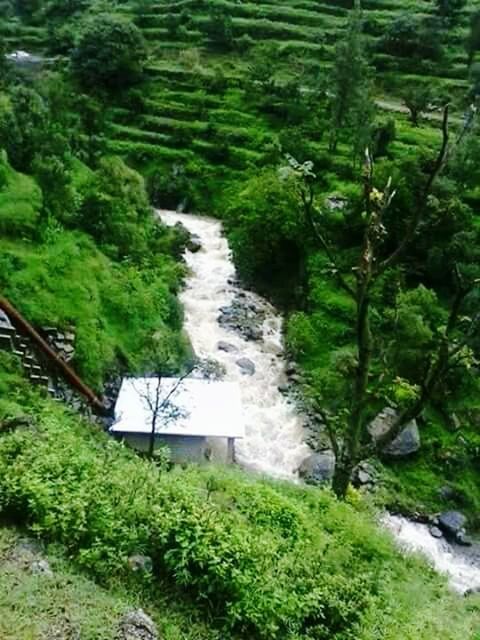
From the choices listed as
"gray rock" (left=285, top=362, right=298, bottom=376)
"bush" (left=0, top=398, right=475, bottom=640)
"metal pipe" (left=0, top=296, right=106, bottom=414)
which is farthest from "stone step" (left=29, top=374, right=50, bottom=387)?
"gray rock" (left=285, top=362, right=298, bottom=376)

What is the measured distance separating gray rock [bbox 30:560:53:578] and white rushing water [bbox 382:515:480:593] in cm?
1246

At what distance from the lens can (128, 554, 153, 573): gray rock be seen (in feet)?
27.2

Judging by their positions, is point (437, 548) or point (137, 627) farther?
point (437, 548)

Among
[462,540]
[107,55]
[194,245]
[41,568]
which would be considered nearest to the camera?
[41,568]

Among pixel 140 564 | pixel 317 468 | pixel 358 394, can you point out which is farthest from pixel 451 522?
pixel 140 564

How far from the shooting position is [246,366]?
24672mm

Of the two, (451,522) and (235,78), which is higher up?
(235,78)

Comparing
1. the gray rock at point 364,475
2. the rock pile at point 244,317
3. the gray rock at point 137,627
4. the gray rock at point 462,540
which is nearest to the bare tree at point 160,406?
the gray rock at point 364,475

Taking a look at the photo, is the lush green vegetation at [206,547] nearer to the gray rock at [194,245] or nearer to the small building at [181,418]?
the small building at [181,418]

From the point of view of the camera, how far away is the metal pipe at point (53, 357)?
615 inches

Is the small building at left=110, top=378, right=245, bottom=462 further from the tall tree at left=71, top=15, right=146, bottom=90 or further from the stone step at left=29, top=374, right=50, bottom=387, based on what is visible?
the tall tree at left=71, top=15, right=146, bottom=90

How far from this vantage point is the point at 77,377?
56.9ft

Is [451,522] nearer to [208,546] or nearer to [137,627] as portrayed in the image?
[208,546]

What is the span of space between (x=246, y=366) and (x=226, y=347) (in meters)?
1.26
